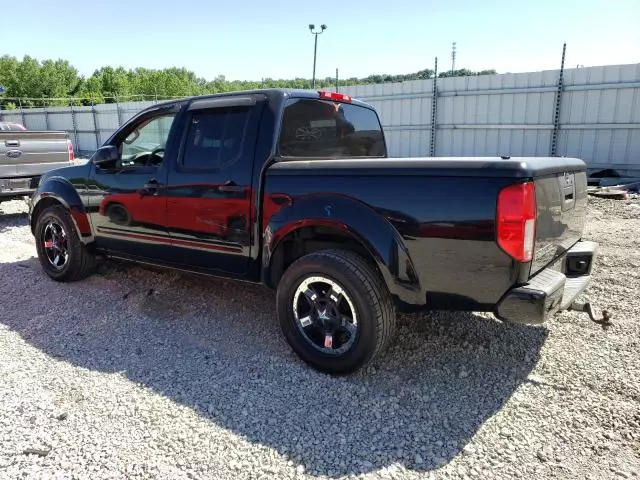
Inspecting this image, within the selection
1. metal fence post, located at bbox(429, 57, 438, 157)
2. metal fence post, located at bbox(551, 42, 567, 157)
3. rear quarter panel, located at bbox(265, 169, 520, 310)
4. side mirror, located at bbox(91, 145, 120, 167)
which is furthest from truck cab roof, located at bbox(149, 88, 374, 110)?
metal fence post, located at bbox(429, 57, 438, 157)

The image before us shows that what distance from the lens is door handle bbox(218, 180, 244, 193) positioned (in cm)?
357

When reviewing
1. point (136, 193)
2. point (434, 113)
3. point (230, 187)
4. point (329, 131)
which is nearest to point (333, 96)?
point (329, 131)

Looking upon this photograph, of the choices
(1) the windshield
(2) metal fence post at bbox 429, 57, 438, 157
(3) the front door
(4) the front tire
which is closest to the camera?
(4) the front tire

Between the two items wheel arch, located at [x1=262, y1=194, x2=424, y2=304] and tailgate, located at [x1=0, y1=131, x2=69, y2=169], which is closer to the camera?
wheel arch, located at [x1=262, y1=194, x2=424, y2=304]

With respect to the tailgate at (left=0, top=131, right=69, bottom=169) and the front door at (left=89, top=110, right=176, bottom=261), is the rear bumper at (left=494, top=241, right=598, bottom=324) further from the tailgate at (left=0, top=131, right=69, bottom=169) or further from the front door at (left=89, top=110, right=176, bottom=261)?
the tailgate at (left=0, top=131, right=69, bottom=169)

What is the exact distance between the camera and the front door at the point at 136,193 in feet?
13.7

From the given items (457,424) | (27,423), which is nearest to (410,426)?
(457,424)

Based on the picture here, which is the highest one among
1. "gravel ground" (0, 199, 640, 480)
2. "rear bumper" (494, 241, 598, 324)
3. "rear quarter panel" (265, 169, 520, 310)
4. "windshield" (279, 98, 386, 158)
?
"windshield" (279, 98, 386, 158)

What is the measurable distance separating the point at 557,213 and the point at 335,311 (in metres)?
1.48

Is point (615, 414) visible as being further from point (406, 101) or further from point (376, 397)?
point (406, 101)

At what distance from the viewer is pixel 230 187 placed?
3611 millimetres

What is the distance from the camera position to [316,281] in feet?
10.5

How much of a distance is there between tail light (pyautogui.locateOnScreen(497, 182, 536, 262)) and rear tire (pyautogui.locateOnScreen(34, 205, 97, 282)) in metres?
4.10

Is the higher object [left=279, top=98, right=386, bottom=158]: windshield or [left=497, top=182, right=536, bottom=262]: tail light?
[left=279, top=98, right=386, bottom=158]: windshield
